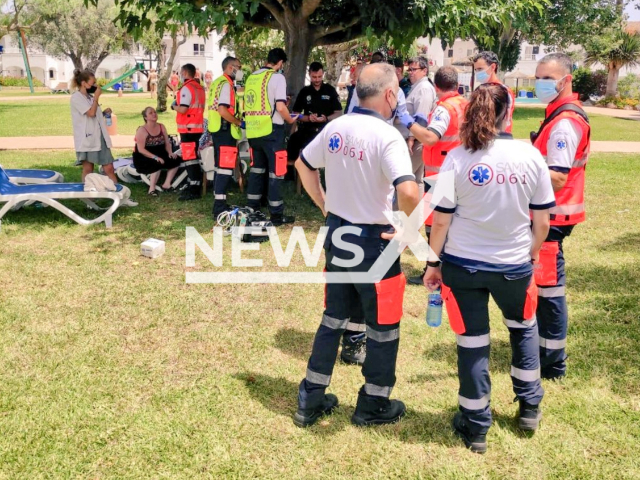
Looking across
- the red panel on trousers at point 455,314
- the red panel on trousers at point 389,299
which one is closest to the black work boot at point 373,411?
the red panel on trousers at point 389,299

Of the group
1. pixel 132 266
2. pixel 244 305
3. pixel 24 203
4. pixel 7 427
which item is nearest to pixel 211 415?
pixel 7 427

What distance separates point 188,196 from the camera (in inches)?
370

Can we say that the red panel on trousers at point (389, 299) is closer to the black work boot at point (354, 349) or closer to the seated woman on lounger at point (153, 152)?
the black work boot at point (354, 349)

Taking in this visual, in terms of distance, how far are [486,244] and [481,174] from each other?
1.31 ft

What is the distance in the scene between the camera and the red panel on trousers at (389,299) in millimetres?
3428

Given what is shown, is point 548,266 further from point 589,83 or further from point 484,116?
point 589,83

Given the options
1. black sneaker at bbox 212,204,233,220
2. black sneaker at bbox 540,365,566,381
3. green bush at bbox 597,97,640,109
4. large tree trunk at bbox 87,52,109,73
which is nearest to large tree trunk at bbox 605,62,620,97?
green bush at bbox 597,97,640,109

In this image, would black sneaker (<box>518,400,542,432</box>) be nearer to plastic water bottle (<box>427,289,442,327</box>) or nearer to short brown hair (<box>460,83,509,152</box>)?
plastic water bottle (<box>427,289,442,327</box>)

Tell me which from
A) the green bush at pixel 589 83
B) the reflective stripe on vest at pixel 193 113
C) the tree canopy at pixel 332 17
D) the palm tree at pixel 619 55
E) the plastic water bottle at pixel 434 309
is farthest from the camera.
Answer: the green bush at pixel 589 83

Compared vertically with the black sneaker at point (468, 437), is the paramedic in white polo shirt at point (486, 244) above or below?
above

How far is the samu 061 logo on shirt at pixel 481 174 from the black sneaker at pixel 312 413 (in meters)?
1.69

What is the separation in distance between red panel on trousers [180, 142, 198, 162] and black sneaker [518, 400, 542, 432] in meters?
6.87

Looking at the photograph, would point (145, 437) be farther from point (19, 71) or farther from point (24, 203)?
point (19, 71)

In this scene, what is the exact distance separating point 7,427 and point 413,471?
8.01 feet
